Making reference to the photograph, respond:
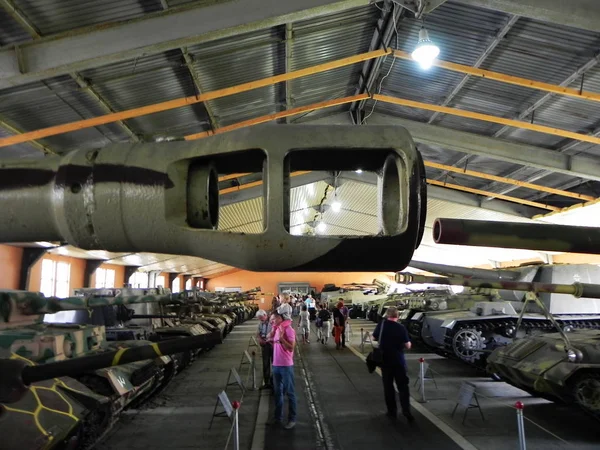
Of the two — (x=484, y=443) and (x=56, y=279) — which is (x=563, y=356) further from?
(x=56, y=279)

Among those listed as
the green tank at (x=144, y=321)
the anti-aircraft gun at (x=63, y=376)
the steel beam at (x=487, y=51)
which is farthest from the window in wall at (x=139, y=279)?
the anti-aircraft gun at (x=63, y=376)

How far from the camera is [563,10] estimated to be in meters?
7.82

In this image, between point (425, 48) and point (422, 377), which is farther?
point (422, 377)

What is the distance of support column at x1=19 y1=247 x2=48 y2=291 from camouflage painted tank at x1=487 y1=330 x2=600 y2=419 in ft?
52.8

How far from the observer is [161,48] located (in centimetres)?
793

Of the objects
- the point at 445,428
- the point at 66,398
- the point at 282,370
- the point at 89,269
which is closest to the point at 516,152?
the point at 445,428

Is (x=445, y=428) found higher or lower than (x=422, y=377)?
lower

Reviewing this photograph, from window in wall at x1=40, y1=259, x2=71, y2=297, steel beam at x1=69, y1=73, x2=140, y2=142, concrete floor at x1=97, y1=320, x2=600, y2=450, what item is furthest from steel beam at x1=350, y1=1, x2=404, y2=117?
window in wall at x1=40, y1=259, x2=71, y2=297

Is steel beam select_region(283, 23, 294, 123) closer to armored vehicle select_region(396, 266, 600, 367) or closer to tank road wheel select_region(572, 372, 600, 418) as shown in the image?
armored vehicle select_region(396, 266, 600, 367)

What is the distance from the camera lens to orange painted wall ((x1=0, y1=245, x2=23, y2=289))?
679 inches

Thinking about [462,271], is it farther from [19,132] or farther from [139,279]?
[139,279]

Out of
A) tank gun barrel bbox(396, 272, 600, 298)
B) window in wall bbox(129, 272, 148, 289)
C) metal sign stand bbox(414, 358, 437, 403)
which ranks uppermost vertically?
window in wall bbox(129, 272, 148, 289)

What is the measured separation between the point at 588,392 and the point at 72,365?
759cm

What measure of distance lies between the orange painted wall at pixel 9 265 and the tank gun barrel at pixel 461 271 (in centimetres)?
1500
